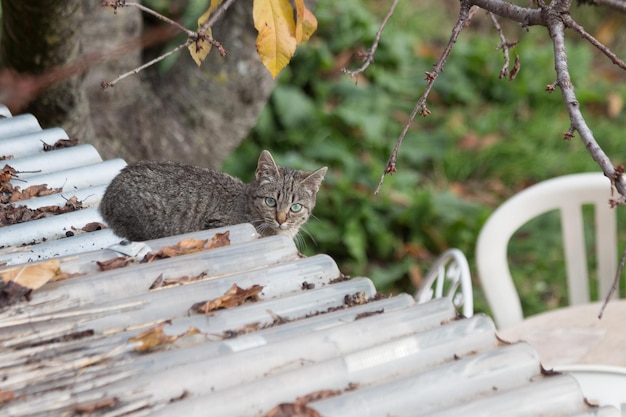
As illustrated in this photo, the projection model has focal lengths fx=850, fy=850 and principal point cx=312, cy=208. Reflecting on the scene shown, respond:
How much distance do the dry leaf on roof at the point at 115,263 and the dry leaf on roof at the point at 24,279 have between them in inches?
5.7

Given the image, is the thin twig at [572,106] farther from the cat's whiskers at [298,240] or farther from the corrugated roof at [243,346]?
the cat's whiskers at [298,240]

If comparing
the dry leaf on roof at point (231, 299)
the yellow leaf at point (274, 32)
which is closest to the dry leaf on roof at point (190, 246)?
the dry leaf on roof at point (231, 299)

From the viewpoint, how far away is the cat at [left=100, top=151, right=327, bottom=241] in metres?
3.67

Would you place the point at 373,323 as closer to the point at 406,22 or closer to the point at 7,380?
the point at 7,380

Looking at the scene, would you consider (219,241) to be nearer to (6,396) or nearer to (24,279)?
(24,279)

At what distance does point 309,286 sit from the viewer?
9.00ft

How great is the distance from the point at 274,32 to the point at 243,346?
46.7 inches

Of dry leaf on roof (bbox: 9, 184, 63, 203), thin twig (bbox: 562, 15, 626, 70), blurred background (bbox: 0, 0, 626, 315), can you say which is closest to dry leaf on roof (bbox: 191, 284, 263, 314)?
dry leaf on roof (bbox: 9, 184, 63, 203)

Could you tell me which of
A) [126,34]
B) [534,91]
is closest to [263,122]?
[126,34]

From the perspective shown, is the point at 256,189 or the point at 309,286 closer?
the point at 309,286

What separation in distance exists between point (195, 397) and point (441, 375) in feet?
2.16

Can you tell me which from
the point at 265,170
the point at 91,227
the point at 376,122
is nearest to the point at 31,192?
the point at 91,227

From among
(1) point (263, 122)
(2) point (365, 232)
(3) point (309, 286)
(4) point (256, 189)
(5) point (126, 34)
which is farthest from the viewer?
(1) point (263, 122)

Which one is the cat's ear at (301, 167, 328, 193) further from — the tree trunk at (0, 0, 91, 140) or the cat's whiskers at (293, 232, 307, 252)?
the tree trunk at (0, 0, 91, 140)
